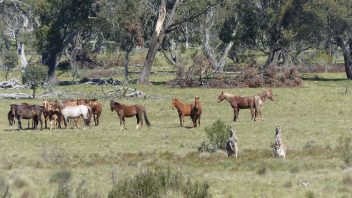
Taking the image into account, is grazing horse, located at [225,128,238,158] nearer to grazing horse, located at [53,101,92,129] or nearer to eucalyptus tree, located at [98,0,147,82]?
grazing horse, located at [53,101,92,129]

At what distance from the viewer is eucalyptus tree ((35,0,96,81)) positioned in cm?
6488

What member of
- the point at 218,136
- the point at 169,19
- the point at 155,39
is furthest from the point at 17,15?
the point at 218,136

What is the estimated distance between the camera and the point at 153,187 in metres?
18.1

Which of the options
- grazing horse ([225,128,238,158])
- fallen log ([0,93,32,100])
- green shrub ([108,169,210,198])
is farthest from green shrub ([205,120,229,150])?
fallen log ([0,93,32,100])

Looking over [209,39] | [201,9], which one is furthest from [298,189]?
[209,39]

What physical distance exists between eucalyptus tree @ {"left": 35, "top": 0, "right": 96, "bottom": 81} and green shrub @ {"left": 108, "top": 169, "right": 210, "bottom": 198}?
4757cm

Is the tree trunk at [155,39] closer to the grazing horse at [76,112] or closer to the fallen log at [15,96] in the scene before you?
the fallen log at [15,96]

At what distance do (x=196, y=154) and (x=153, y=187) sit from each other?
10.5 metres

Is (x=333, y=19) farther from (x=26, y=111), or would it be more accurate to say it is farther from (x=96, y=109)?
(x=26, y=111)

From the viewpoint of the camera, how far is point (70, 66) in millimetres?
87125

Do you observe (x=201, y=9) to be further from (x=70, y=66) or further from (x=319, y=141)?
(x=319, y=141)

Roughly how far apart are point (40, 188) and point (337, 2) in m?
49.4

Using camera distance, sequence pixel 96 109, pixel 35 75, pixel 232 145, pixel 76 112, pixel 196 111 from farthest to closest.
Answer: pixel 35 75 → pixel 96 109 → pixel 76 112 → pixel 196 111 → pixel 232 145

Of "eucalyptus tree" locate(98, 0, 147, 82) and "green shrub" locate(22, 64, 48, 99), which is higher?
"eucalyptus tree" locate(98, 0, 147, 82)
